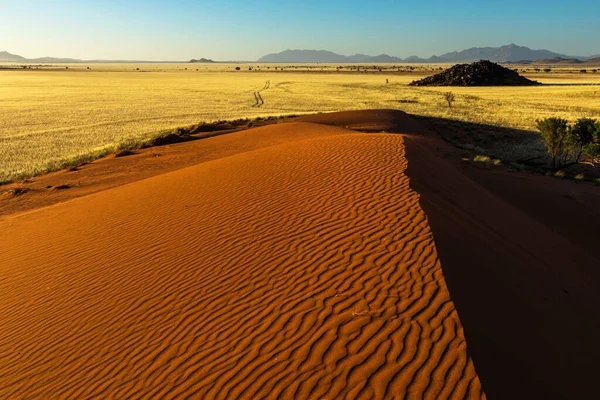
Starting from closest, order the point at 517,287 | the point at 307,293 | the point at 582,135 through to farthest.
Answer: the point at 307,293, the point at 517,287, the point at 582,135

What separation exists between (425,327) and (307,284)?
1760 millimetres

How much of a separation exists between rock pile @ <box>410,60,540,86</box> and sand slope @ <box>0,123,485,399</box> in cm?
7628

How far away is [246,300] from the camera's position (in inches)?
213

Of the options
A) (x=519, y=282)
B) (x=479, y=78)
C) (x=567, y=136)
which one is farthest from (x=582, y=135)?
(x=479, y=78)

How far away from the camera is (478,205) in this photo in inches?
371

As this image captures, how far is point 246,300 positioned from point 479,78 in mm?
84829

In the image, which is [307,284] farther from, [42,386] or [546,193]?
[546,193]

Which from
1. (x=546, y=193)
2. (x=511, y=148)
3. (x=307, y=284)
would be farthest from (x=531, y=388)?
(x=511, y=148)

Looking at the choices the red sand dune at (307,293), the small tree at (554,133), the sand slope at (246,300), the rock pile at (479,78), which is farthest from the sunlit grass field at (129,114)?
the rock pile at (479,78)

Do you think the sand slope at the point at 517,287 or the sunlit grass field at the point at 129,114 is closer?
the sand slope at the point at 517,287

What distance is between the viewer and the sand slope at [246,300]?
4.13m

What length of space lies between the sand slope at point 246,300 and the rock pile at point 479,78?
76.3 m

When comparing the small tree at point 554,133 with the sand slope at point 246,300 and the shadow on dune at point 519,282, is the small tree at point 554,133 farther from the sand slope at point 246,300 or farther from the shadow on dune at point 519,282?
the sand slope at point 246,300

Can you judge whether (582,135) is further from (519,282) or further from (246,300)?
(246,300)
